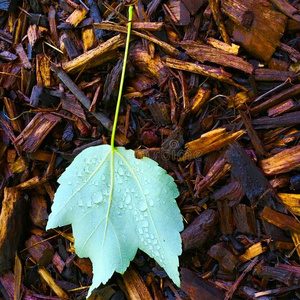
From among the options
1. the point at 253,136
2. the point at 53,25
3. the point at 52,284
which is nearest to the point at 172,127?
the point at 253,136

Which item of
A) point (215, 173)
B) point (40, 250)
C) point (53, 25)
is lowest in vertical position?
point (40, 250)

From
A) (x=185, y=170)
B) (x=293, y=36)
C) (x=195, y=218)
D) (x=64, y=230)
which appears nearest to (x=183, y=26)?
(x=293, y=36)

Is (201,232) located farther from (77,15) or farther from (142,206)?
(77,15)

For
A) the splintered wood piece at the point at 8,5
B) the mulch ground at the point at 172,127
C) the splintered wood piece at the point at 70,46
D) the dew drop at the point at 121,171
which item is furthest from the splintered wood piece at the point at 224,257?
the splintered wood piece at the point at 8,5

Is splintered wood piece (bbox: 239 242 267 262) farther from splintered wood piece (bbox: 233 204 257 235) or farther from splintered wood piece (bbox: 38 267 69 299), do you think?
splintered wood piece (bbox: 38 267 69 299)

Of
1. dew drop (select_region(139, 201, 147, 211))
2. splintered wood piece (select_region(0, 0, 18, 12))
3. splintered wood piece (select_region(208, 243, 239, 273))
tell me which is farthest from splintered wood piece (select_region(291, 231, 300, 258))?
splintered wood piece (select_region(0, 0, 18, 12))
